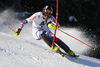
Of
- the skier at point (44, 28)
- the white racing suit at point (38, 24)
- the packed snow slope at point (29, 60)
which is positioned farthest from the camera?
the white racing suit at point (38, 24)

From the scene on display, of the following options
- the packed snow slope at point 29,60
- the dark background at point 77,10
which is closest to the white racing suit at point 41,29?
the packed snow slope at point 29,60

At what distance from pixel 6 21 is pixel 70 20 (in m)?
6.16

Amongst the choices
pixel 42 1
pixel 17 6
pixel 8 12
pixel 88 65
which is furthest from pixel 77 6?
pixel 88 65

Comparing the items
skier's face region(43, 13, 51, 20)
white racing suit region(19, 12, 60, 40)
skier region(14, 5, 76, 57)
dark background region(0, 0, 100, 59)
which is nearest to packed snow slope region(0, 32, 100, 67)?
skier region(14, 5, 76, 57)

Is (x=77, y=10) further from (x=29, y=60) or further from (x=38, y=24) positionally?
(x=29, y=60)

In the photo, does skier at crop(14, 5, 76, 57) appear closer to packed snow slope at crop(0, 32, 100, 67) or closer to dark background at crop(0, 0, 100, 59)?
packed snow slope at crop(0, 32, 100, 67)

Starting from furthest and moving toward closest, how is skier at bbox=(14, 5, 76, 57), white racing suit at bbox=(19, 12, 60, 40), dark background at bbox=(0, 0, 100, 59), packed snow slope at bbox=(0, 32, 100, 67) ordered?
1. dark background at bbox=(0, 0, 100, 59)
2. white racing suit at bbox=(19, 12, 60, 40)
3. skier at bbox=(14, 5, 76, 57)
4. packed snow slope at bbox=(0, 32, 100, 67)

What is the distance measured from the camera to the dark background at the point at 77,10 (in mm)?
10498

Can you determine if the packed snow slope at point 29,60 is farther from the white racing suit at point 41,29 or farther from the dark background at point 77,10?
the dark background at point 77,10

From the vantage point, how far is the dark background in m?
10.5

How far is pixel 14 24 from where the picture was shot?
7.91 m

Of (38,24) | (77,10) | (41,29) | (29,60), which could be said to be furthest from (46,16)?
(77,10)

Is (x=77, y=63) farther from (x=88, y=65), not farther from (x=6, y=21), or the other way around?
(x=6, y=21)

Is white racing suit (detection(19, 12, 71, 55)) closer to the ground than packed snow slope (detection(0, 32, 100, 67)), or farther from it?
farther from it
